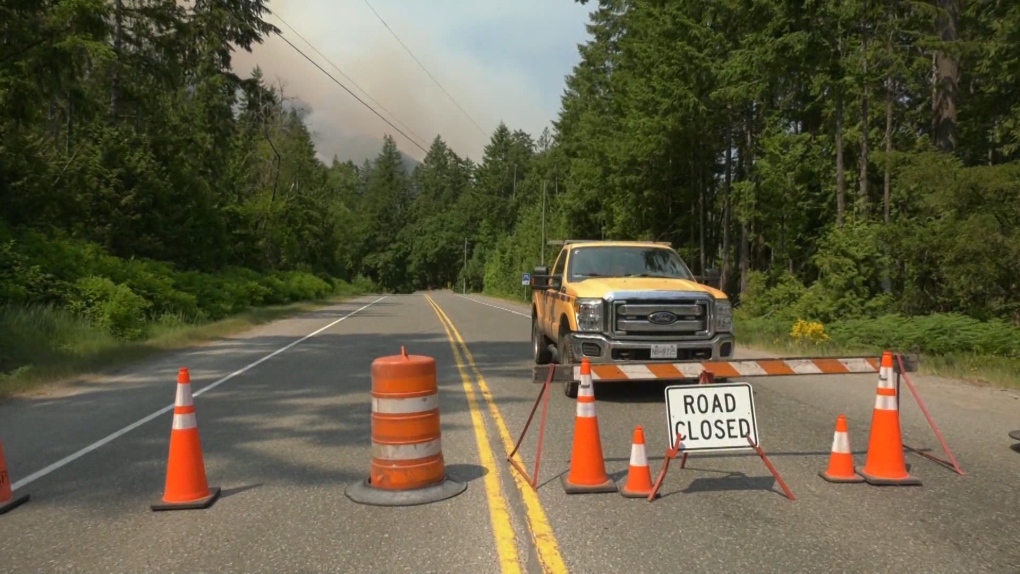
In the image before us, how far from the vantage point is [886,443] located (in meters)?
6.38

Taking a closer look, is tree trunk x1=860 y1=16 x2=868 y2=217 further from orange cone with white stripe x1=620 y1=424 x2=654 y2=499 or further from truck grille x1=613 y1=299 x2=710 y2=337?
orange cone with white stripe x1=620 y1=424 x2=654 y2=499

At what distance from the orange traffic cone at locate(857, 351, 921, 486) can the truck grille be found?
3.69 m

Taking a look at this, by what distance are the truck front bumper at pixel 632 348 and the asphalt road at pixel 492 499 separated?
2.02 feet

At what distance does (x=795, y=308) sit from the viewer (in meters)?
23.1

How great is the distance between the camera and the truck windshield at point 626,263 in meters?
11.7

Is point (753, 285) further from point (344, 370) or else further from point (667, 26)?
point (344, 370)

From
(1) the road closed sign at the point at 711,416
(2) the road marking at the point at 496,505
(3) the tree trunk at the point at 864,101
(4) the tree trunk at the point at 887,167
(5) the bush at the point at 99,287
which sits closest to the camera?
(2) the road marking at the point at 496,505

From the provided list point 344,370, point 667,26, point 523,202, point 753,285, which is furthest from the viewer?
point 523,202

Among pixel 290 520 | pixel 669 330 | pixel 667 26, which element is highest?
pixel 667 26

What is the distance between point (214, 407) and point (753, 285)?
21323 mm

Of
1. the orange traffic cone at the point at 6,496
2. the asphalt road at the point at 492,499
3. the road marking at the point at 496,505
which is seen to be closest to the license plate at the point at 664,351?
the asphalt road at the point at 492,499

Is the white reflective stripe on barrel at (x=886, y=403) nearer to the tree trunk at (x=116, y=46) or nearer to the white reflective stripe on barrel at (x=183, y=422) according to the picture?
the white reflective stripe on barrel at (x=183, y=422)

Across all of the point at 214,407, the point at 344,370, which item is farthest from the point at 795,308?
the point at 214,407

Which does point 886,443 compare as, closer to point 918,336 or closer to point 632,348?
point 632,348
